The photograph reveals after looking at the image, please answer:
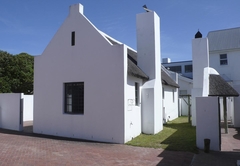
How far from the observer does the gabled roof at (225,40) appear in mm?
29791

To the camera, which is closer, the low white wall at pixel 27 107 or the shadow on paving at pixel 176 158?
the shadow on paving at pixel 176 158

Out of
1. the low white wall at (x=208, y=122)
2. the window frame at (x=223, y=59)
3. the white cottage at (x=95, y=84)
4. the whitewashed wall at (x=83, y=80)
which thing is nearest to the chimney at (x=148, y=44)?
the white cottage at (x=95, y=84)

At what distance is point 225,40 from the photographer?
1216 inches

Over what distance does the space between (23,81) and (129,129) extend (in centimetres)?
2004

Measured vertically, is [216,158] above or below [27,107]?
below

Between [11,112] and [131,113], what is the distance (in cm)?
899

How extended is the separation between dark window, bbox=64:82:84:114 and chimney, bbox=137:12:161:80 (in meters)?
4.29

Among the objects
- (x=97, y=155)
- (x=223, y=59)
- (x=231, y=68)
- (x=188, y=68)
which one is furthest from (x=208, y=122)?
(x=188, y=68)

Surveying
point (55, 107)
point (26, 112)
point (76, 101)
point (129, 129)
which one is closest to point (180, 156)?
point (129, 129)

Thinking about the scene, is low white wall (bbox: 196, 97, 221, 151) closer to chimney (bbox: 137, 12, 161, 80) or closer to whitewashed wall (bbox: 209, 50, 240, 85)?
chimney (bbox: 137, 12, 161, 80)

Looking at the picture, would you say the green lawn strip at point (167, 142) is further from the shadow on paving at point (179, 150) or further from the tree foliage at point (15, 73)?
the tree foliage at point (15, 73)

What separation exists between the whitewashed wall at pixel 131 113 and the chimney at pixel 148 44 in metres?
1.40

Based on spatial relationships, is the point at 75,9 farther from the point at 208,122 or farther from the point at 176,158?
the point at 176,158

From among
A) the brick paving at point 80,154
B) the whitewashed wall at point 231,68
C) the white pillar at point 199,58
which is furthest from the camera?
the whitewashed wall at point 231,68
